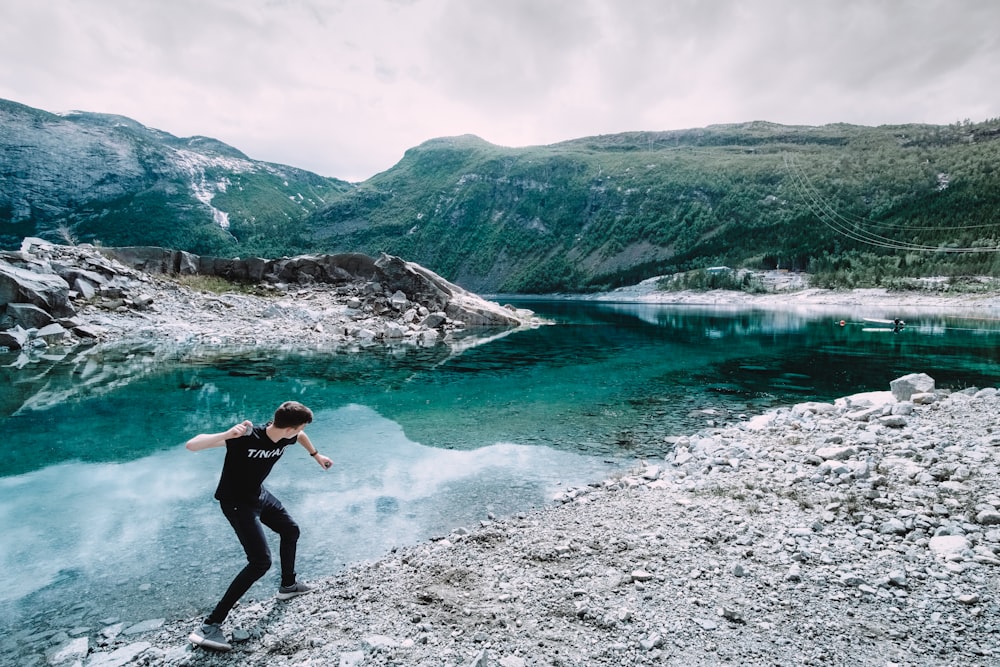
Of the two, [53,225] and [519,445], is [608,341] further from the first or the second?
[53,225]

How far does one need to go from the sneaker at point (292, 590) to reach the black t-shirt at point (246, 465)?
1.43 meters

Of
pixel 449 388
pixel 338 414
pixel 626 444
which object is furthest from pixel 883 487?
pixel 449 388

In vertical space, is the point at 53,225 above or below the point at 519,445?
above

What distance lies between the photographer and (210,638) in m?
5.08

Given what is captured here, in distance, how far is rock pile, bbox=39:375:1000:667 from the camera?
4.62 meters

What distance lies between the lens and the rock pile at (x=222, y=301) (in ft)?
104

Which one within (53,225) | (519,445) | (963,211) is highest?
(53,225)

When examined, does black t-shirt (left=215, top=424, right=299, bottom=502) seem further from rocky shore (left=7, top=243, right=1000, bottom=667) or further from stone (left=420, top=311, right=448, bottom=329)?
stone (left=420, top=311, right=448, bottom=329)

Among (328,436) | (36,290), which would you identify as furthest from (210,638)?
(36,290)

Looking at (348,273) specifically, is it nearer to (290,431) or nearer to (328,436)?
(328,436)

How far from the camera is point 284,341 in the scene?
3541 centimetres

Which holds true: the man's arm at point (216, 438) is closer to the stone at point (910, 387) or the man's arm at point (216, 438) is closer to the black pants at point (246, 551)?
the black pants at point (246, 551)

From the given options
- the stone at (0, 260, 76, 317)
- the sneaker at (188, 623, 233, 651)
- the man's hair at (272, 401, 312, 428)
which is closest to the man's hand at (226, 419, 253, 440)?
the man's hair at (272, 401, 312, 428)

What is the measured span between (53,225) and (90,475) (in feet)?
778
